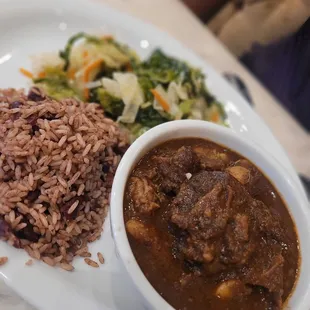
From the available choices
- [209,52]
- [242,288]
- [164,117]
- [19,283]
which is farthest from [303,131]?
[19,283]

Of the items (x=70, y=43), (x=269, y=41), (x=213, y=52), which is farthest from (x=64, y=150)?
(x=269, y=41)

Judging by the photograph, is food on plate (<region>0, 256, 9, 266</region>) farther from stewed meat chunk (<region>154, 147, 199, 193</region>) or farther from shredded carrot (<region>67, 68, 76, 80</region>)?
shredded carrot (<region>67, 68, 76, 80</region>)

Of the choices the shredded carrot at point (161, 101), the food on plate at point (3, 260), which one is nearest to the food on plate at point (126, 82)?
the shredded carrot at point (161, 101)

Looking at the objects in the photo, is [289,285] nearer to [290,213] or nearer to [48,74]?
[290,213]

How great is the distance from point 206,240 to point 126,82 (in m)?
1.23

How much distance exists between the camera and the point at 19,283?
5.08 feet

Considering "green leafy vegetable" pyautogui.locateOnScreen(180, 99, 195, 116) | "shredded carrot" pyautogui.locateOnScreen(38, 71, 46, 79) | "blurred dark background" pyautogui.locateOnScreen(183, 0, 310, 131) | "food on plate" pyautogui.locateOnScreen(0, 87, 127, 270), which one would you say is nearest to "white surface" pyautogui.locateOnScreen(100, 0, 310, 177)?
"blurred dark background" pyautogui.locateOnScreen(183, 0, 310, 131)

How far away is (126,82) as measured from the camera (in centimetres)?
231

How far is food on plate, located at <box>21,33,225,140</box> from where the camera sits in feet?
7.47

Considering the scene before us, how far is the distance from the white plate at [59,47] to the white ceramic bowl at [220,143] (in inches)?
13.7

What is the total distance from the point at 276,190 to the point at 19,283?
3.63 feet

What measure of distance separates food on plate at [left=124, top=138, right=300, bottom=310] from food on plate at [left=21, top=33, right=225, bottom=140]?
772 mm

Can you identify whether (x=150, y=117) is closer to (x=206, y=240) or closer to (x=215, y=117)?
(x=215, y=117)

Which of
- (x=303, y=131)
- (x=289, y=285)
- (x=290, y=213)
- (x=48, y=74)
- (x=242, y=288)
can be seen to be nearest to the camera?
(x=242, y=288)
